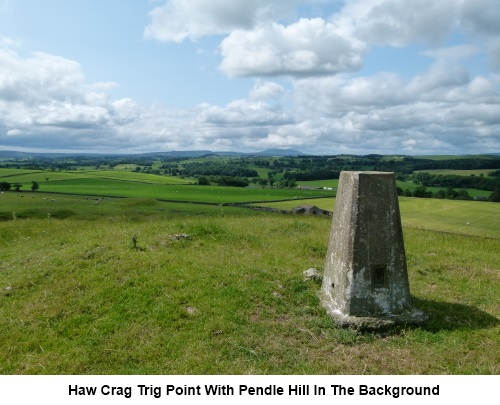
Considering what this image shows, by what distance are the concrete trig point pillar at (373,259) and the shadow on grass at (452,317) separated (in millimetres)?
451

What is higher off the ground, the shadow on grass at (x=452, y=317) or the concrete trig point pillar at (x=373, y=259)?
the concrete trig point pillar at (x=373, y=259)

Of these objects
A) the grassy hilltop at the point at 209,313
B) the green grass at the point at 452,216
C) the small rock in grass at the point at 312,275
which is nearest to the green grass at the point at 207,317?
the grassy hilltop at the point at 209,313

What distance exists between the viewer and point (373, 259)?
30.7 ft

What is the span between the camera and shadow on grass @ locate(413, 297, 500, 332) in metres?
9.44

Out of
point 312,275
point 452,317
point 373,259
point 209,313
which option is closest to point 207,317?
point 209,313

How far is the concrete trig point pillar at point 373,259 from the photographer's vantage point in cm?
934

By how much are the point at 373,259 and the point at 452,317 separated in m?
2.73

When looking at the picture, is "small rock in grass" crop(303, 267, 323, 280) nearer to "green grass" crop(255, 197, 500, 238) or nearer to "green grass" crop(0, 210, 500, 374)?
"green grass" crop(0, 210, 500, 374)

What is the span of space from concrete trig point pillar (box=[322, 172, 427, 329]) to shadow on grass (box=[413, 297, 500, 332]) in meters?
0.45

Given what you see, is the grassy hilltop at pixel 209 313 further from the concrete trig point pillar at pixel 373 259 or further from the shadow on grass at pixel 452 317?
the concrete trig point pillar at pixel 373 259

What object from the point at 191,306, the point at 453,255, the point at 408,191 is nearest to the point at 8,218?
the point at 191,306

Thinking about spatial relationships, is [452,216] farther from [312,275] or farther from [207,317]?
[207,317]

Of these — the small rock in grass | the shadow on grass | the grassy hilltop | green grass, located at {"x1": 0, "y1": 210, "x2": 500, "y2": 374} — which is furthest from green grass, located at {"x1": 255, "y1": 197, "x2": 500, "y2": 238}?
the small rock in grass

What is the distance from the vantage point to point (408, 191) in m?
69.1
